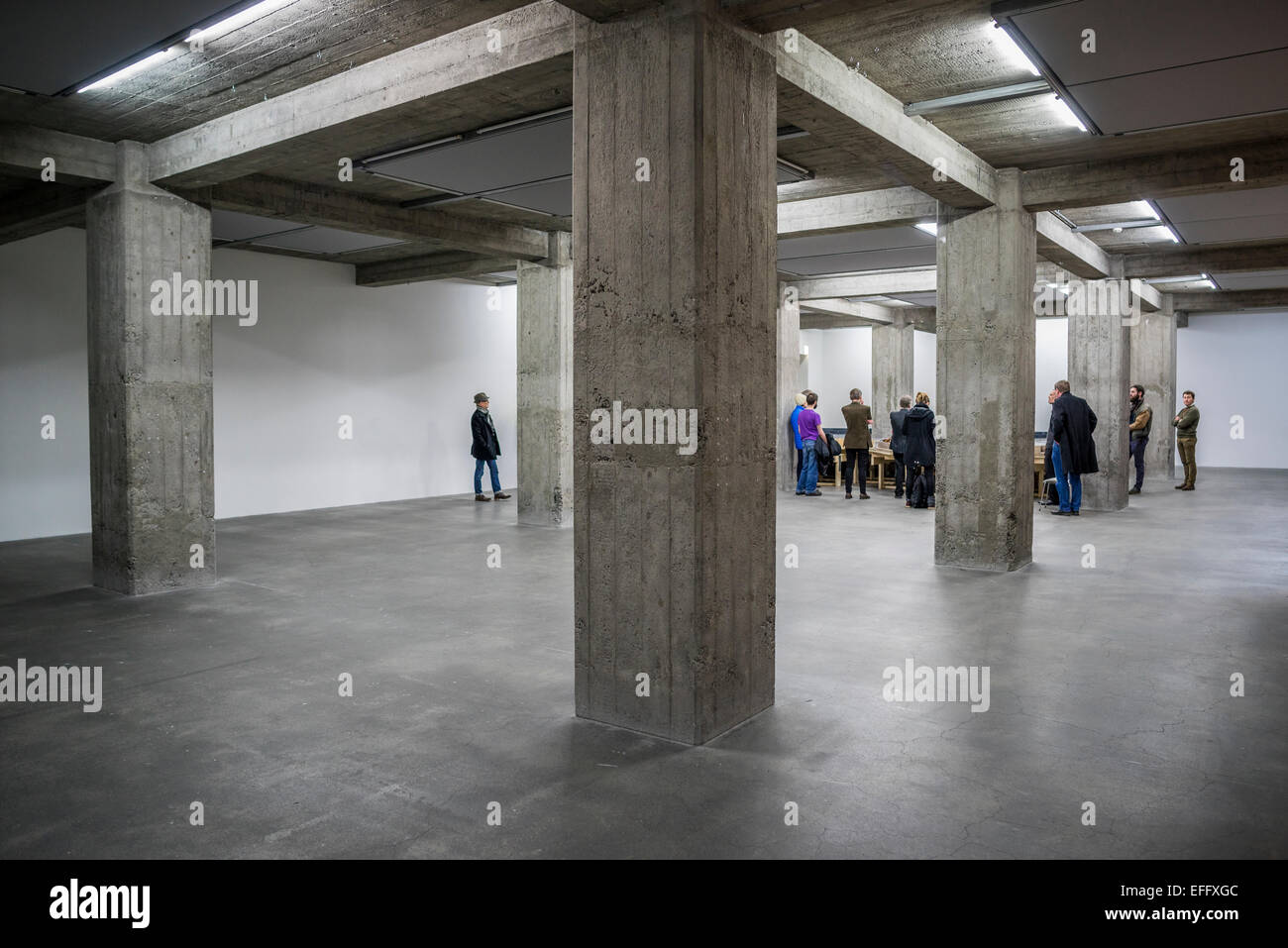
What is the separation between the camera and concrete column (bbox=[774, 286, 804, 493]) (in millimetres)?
17578

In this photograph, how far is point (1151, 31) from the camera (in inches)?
221

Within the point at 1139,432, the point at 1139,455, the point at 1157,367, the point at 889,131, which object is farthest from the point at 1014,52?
the point at 1157,367

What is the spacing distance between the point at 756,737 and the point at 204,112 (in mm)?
6722

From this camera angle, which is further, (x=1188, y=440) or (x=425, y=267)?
(x=1188, y=440)

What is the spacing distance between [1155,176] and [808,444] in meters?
8.91

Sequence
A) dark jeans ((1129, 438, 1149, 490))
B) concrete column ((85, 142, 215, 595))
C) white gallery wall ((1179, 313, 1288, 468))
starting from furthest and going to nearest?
white gallery wall ((1179, 313, 1288, 468))
dark jeans ((1129, 438, 1149, 490))
concrete column ((85, 142, 215, 595))

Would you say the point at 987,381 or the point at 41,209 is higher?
the point at 41,209

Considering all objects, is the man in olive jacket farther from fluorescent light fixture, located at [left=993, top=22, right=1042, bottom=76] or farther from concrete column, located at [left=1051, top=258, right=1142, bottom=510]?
fluorescent light fixture, located at [left=993, top=22, right=1042, bottom=76]

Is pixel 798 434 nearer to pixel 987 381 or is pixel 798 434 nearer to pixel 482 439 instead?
pixel 482 439

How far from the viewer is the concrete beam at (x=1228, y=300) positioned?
779 inches

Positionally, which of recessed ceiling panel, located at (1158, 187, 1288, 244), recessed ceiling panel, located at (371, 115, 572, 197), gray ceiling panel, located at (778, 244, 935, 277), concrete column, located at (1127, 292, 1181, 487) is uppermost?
gray ceiling panel, located at (778, 244, 935, 277)

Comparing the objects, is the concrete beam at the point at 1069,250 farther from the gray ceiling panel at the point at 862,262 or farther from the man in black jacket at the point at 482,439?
the man in black jacket at the point at 482,439

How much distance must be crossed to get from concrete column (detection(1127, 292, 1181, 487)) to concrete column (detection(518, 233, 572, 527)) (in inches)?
532

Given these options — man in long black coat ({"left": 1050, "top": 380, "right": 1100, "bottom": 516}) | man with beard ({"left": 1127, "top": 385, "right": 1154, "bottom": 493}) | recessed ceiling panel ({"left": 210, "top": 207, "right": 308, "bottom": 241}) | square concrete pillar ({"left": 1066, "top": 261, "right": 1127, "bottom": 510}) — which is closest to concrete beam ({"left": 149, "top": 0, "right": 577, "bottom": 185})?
recessed ceiling panel ({"left": 210, "top": 207, "right": 308, "bottom": 241})
